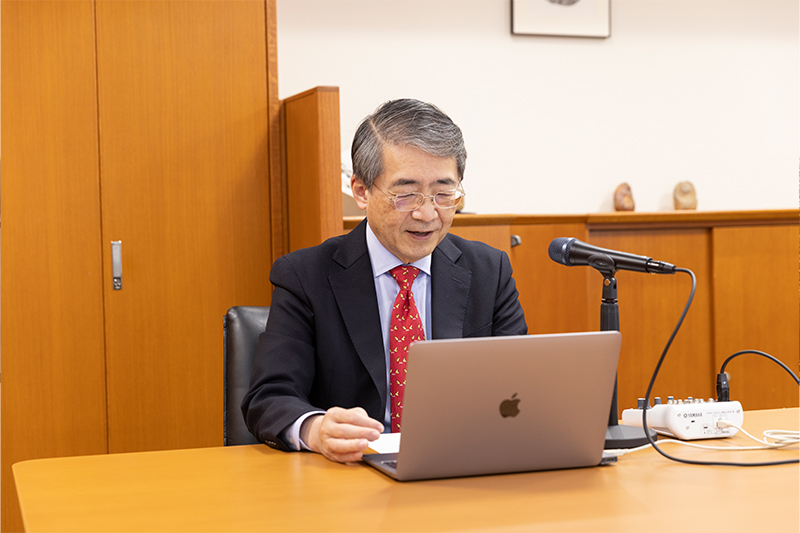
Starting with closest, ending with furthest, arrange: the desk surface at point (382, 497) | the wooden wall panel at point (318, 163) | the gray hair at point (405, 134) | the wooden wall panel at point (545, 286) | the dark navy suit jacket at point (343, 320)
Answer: the desk surface at point (382, 497)
the dark navy suit jacket at point (343, 320)
the gray hair at point (405, 134)
the wooden wall panel at point (318, 163)
the wooden wall panel at point (545, 286)

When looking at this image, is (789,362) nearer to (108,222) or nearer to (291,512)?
(108,222)

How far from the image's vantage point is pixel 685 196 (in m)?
4.44

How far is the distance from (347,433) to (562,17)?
3.67 m

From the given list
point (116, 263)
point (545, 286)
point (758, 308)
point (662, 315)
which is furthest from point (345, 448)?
point (758, 308)

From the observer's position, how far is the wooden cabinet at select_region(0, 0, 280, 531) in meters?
2.91

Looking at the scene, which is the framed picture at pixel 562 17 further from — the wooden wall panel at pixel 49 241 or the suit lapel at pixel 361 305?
the suit lapel at pixel 361 305

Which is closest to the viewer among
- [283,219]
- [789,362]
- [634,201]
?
[283,219]

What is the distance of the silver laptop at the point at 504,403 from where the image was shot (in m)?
1.06

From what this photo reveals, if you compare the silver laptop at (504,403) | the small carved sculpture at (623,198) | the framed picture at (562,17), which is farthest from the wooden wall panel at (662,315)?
the silver laptop at (504,403)

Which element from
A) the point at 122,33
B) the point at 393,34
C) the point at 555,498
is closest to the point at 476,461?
the point at 555,498

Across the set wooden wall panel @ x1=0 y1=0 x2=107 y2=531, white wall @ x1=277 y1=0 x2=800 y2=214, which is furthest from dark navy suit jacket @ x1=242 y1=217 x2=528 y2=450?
white wall @ x1=277 y1=0 x2=800 y2=214

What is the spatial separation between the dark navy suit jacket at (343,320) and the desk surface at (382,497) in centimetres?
25

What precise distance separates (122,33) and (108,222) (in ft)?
2.29

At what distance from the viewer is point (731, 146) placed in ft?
15.3
